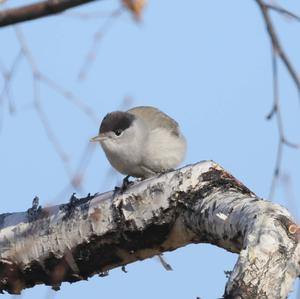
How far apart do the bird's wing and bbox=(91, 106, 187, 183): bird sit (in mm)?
16

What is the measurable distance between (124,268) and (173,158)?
1866 mm

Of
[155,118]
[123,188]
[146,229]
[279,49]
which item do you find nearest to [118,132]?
[155,118]

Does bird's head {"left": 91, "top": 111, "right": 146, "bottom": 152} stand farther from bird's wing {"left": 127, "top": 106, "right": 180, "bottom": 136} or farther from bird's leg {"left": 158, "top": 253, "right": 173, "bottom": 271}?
bird's leg {"left": 158, "top": 253, "right": 173, "bottom": 271}

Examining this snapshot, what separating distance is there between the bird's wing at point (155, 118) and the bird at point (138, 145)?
2cm

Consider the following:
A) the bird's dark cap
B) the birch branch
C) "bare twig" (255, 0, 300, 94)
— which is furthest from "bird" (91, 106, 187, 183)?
"bare twig" (255, 0, 300, 94)

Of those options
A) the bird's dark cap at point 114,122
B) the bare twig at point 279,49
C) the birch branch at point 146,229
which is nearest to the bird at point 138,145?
the bird's dark cap at point 114,122

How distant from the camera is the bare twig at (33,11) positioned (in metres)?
1.59

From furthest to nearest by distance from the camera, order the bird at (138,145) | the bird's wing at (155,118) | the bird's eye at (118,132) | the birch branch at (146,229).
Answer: the bird's wing at (155,118) < the bird's eye at (118,132) < the bird at (138,145) < the birch branch at (146,229)

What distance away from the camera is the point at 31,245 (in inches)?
139

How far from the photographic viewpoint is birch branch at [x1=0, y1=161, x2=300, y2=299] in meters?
2.81

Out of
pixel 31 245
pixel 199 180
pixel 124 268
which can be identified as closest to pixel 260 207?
pixel 199 180

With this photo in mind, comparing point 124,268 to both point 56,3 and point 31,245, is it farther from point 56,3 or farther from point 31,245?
point 56,3

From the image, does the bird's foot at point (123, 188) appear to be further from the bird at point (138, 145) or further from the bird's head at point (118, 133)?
the bird's head at point (118, 133)

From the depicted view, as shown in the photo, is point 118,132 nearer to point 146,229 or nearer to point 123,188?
point 123,188
